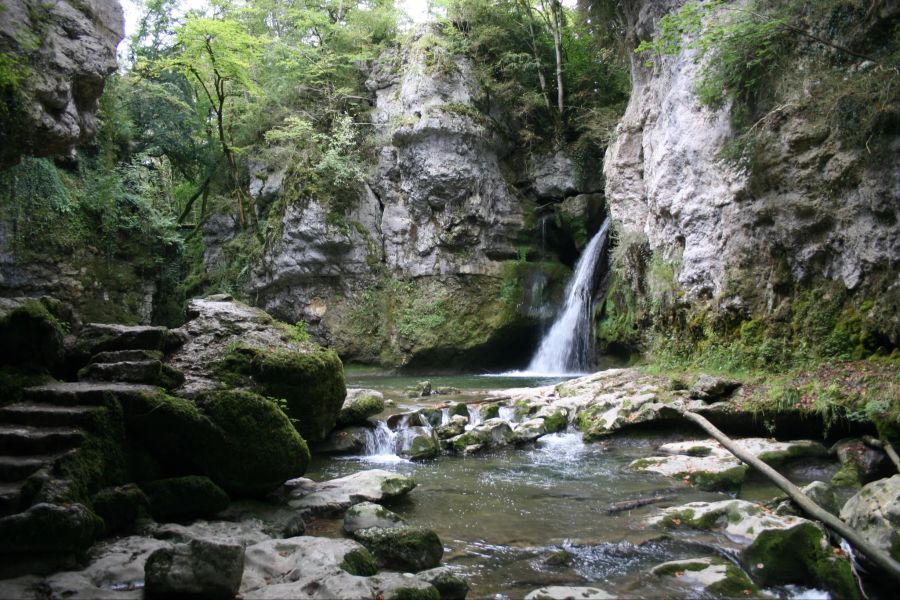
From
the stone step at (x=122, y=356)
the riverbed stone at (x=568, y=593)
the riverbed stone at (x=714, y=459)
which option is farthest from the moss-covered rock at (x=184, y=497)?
the riverbed stone at (x=714, y=459)

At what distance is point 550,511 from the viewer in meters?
5.70

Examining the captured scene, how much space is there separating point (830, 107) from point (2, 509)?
10242 millimetres

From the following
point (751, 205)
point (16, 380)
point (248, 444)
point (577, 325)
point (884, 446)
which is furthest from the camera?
point (577, 325)

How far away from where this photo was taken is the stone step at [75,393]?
446 cm

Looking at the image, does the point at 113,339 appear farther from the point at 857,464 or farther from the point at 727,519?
the point at 857,464

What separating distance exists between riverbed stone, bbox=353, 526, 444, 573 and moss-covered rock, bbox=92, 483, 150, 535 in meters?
1.78

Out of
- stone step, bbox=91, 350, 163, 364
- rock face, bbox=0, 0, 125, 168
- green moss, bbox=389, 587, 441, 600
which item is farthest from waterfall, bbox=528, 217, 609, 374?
green moss, bbox=389, 587, 441, 600

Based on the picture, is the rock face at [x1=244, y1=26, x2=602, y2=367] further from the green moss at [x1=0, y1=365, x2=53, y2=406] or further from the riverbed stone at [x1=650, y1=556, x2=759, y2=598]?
the riverbed stone at [x1=650, y1=556, x2=759, y2=598]

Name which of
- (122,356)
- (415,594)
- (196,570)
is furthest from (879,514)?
(122,356)

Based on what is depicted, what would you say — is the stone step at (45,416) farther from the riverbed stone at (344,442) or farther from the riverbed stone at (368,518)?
the riverbed stone at (344,442)

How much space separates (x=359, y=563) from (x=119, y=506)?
1887mm

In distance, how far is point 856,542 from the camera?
3857 mm

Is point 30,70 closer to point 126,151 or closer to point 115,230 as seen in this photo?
point 115,230

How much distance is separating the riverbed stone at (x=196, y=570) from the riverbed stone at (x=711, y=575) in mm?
3129
